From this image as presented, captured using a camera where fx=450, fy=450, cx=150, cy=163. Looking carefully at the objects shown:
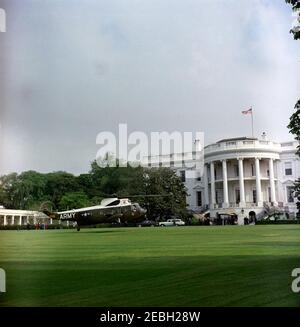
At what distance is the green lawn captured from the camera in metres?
5.19

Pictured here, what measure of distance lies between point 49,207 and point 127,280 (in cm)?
706

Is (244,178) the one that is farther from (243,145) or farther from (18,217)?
(18,217)

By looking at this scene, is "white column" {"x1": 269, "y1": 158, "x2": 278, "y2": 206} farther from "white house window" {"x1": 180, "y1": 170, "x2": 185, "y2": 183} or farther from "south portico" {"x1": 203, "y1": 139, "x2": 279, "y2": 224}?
"white house window" {"x1": 180, "y1": 170, "x2": 185, "y2": 183}

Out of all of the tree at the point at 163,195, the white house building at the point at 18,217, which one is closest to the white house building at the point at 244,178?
the tree at the point at 163,195

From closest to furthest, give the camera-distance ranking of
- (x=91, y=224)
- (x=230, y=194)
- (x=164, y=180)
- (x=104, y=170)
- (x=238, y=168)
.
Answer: (x=104, y=170)
(x=164, y=180)
(x=230, y=194)
(x=238, y=168)
(x=91, y=224)

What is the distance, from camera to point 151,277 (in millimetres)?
5859

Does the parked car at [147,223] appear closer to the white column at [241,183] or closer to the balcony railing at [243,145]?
the white column at [241,183]

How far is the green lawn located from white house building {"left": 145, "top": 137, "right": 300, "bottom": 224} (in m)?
1.87

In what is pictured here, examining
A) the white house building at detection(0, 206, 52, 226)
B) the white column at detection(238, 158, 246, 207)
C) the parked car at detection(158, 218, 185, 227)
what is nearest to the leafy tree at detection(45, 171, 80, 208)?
the white house building at detection(0, 206, 52, 226)

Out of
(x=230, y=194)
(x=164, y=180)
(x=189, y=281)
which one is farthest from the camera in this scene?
(x=230, y=194)

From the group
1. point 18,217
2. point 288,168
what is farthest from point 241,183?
point 18,217
